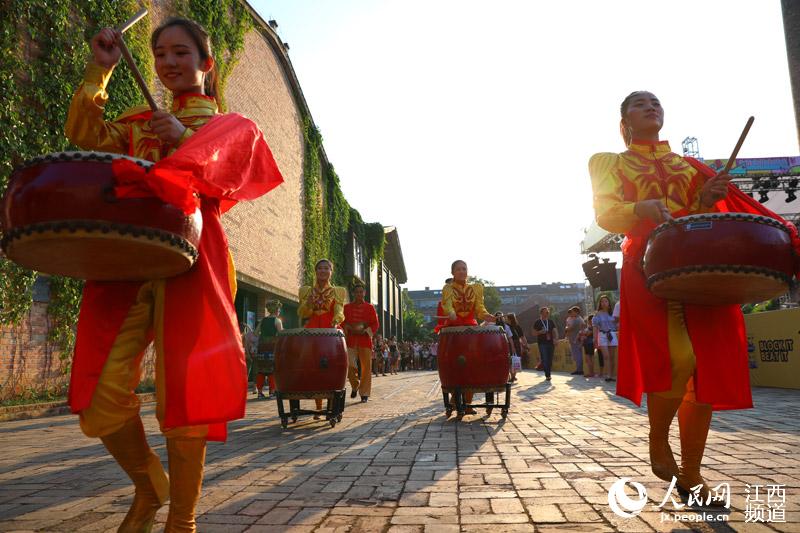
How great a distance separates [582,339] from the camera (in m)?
14.5

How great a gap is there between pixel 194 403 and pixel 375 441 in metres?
3.15

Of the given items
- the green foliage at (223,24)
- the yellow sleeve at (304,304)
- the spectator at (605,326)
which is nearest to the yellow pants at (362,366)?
the yellow sleeve at (304,304)

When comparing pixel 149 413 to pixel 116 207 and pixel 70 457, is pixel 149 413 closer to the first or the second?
pixel 70 457

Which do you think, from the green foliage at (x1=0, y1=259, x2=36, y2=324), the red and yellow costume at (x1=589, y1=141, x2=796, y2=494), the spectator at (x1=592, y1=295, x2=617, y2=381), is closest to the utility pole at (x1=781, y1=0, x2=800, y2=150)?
the spectator at (x1=592, y1=295, x2=617, y2=381)

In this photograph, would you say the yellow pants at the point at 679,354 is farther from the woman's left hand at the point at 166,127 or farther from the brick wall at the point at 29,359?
the brick wall at the point at 29,359

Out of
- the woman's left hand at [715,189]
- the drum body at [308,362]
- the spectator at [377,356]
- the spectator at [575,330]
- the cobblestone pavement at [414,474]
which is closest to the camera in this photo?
the cobblestone pavement at [414,474]

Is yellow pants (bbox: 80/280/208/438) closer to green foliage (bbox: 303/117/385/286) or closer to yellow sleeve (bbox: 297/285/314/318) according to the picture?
yellow sleeve (bbox: 297/285/314/318)

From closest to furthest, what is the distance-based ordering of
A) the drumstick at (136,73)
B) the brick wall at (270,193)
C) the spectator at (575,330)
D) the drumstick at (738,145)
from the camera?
1. the drumstick at (136,73)
2. the drumstick at (738,145)
3. the spectator at (575,330)
4. the brick wall at (270,193)

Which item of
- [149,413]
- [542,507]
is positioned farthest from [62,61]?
[542,507]

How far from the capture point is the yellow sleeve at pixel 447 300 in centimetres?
662

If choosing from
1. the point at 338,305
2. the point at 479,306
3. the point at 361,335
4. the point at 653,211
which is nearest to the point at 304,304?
the point at 338,305

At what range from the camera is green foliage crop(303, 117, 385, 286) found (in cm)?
2070

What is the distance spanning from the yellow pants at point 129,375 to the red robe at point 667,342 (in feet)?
6.95

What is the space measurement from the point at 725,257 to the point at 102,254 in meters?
2.42
